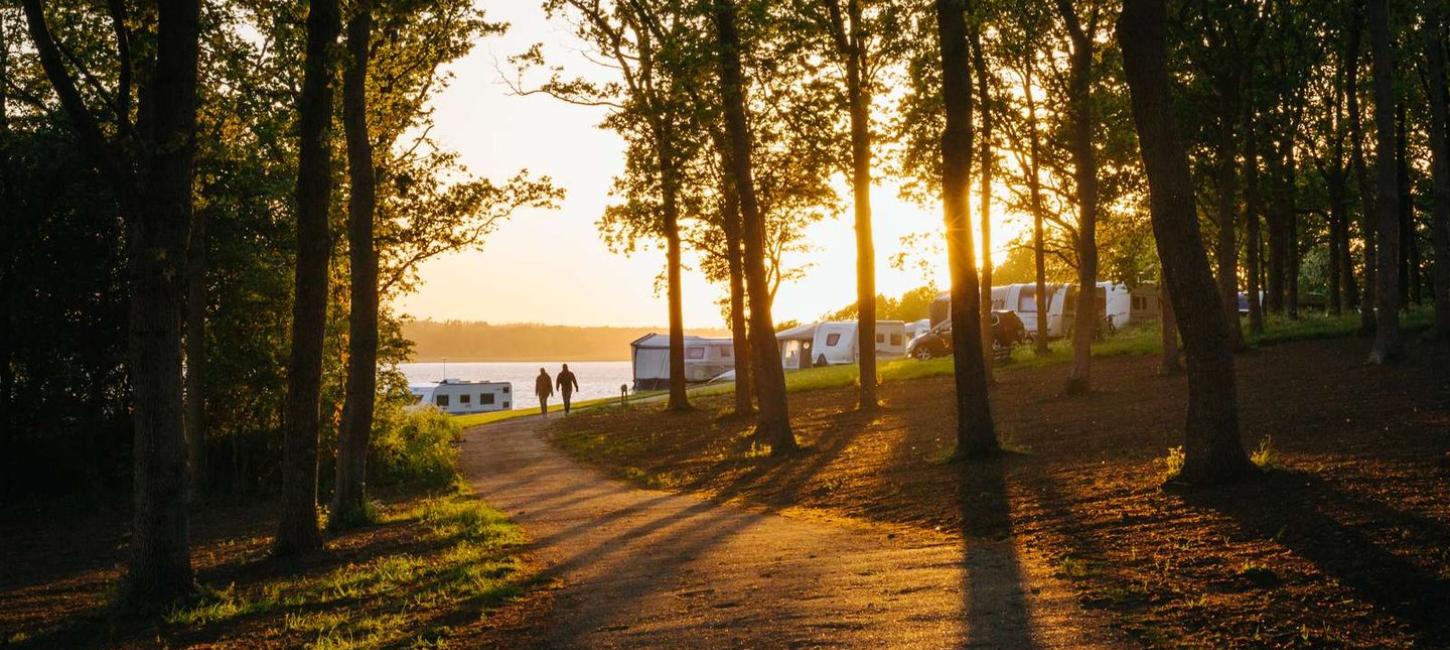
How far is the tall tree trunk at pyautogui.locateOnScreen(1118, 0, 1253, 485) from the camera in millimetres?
9789

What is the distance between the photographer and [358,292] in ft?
47.1

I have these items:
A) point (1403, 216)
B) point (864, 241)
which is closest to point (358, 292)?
point (864, 241)

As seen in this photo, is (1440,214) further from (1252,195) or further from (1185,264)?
(1185,264)

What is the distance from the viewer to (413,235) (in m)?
19.0

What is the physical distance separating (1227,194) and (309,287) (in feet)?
62.6

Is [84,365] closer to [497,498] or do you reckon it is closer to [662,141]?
[497,498]

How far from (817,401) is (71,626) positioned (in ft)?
74.8

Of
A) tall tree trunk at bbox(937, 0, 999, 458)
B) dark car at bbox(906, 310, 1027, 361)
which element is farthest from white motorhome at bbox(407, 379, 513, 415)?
tall tree trunk at bbox(937, 0, 999, 458)

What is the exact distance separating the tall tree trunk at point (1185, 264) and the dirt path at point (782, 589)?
86.4 inches

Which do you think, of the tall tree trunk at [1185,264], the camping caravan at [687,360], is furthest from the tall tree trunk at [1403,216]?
the camping caravan at [687,360]

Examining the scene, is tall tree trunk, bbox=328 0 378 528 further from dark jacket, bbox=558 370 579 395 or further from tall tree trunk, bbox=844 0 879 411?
dark jacket, bbox=558 370 579 395

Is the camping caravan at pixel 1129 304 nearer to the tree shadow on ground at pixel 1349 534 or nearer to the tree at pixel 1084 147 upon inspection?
the tree at pixel 1084 147

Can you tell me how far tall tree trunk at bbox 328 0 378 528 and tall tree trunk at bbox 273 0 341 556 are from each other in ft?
7.51

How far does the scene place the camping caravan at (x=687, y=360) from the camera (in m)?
62.0
